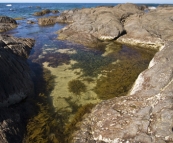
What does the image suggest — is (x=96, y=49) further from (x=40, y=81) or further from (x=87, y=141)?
(x=87, y=141)

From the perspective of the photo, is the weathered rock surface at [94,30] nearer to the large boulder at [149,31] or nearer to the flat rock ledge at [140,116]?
the large boulder at [149,31]

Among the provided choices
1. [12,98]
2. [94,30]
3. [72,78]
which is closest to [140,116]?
[12,98]

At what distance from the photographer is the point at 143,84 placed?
40.0ft

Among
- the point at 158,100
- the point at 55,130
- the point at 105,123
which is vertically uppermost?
the point at 158,100

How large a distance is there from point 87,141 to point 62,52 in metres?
16.1

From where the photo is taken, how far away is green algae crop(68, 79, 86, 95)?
14102mm

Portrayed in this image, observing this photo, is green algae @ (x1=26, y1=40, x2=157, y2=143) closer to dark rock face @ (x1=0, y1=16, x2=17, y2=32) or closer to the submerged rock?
the submerged rock

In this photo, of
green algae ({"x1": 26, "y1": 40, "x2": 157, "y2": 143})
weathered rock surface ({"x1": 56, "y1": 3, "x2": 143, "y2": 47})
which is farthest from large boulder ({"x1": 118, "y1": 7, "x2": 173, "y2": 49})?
green algae ({"x1": 26, "y1": 40, "x2": 157, "y2": 143})

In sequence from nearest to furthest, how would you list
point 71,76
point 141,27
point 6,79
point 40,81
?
1. point 6,79
2. point 40,81
3. point 71,76
4. point 141,27

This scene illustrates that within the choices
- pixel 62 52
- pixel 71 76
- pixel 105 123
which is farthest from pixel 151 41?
pixel 105 123

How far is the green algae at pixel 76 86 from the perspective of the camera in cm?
1410

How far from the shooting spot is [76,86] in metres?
14.8

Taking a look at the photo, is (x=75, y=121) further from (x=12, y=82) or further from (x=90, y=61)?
(x=90, y=61)

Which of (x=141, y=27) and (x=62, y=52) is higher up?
(x=141, y=27)
